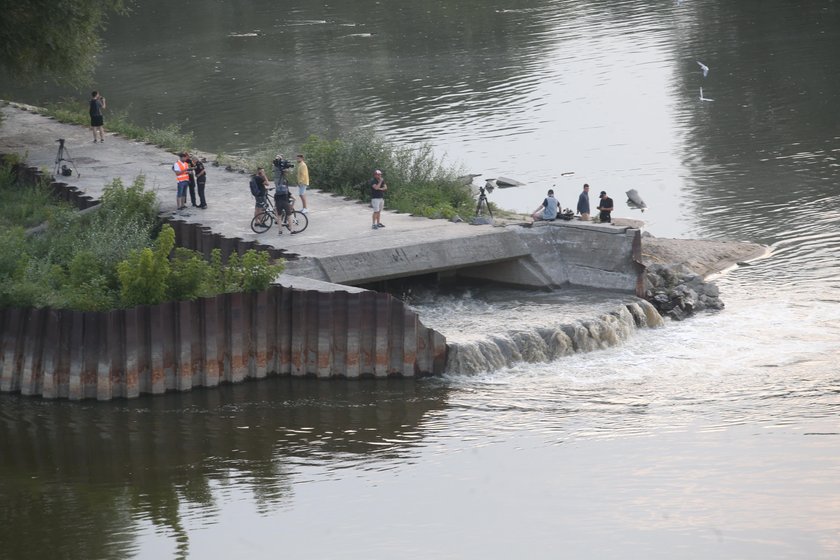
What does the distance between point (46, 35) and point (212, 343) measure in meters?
21.4

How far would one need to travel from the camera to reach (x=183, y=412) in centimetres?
3100

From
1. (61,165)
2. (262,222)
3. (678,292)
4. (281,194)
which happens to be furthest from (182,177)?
(678,292)

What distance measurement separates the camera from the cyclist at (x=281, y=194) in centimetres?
3781

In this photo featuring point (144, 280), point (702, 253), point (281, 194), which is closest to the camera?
point (144, 280)

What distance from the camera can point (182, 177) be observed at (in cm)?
4025

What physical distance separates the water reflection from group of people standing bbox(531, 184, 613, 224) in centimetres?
949

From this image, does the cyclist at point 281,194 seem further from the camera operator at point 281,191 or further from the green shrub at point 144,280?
the green shrub at point 144,280

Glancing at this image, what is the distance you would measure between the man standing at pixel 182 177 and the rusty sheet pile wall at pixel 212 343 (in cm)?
888

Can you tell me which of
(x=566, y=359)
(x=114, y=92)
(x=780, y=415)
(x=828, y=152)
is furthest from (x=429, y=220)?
(x=114, y=92)

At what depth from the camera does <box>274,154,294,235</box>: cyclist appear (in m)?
37.8

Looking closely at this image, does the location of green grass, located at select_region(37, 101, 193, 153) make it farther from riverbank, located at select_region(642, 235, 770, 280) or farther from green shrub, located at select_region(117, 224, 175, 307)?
riverbank, located at select_region(642, 235, 770, 280)

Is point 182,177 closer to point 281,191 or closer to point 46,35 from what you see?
point 281,191

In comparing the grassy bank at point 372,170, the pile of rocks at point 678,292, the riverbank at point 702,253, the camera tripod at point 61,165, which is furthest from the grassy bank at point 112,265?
the riverbank at point 702,253

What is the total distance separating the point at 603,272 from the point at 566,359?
5.47 metres
